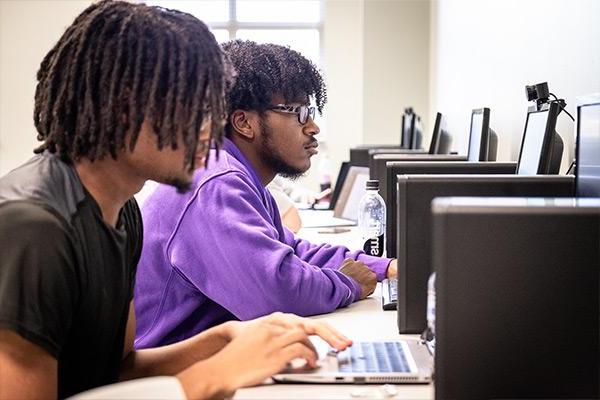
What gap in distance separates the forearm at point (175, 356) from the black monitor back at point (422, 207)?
324 mm

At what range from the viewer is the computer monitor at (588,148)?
1.30 metres

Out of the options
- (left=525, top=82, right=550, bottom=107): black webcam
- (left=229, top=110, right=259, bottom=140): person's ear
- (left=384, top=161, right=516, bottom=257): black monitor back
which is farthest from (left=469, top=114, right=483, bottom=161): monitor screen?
(left=229, top=110, right=259, bottom=140): person's ear

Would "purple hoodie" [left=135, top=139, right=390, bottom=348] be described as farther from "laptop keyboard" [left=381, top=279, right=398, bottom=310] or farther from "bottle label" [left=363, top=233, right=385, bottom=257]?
"bottle label" [left=363, top=233, right=385, bottom=257]

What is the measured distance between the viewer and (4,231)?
985 mm

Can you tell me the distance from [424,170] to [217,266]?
609 millimetres

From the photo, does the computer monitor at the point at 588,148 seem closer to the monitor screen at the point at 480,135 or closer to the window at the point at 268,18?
the monitor screen at the point at 480,135

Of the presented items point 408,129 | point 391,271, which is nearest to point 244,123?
point 391,271

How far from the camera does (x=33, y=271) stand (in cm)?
99

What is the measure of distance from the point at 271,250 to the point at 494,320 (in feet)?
2.24

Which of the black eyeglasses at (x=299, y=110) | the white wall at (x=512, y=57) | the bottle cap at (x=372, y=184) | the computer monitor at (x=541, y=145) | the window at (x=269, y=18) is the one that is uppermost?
the window at (x=269, y=18)

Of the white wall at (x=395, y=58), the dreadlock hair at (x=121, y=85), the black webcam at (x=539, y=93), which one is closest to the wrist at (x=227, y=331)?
the dreadlock hair at (x=121, y=85)

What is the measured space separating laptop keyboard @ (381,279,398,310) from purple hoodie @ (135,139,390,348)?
0.27 ft

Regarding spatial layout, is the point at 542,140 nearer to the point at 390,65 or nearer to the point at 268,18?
the point at 390,65

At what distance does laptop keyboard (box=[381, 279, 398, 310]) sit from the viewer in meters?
1.69
